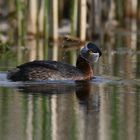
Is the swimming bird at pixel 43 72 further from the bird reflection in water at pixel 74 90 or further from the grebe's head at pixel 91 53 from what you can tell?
the grebe's head at pixel 91 53

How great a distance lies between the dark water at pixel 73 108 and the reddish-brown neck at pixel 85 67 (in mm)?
137

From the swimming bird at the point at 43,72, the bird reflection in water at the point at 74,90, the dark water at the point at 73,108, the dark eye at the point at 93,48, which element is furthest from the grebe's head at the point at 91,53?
the bird reflection in water at the point at 74,90

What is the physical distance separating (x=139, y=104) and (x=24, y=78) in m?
2.66

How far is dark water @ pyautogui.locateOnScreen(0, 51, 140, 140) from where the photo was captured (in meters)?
8.02

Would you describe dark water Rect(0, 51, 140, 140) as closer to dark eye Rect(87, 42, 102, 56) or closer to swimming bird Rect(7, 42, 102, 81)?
swimming bird Rect(7, 42, 102, 81)

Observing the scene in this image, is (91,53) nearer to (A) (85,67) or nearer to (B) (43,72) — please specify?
(A) (85,67)

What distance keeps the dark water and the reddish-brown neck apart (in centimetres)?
14

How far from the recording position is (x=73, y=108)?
950 cm

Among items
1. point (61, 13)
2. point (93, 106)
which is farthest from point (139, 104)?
point (61, 13)

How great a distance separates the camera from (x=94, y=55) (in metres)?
12.7

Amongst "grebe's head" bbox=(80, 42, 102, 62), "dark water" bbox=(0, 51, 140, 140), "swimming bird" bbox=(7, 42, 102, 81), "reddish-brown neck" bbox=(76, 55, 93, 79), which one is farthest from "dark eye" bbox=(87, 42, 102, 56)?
"swimming bird" bbox=(7, 42, 102, 81)

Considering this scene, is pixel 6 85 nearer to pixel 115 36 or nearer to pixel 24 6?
pixel 24 6

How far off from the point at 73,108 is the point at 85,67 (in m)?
3.06

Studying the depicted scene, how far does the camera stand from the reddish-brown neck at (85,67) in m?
12.3
